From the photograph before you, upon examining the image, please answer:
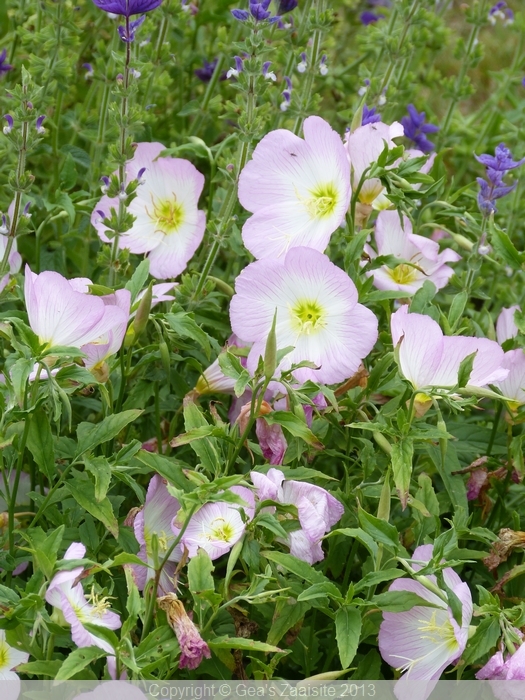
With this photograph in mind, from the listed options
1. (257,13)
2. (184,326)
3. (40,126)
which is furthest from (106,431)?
(257,13)

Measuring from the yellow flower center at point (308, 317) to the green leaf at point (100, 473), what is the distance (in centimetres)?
32

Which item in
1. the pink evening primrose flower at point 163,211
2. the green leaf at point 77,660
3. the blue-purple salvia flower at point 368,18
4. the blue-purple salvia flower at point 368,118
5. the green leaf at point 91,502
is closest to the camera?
the green leaf at point 77,660

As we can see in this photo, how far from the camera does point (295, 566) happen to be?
1.07 m

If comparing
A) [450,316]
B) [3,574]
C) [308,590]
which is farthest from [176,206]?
[308,590]

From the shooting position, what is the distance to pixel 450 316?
1313 millimetres

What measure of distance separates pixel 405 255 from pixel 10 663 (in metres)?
0.86

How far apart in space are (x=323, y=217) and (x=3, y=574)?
659 millimetres

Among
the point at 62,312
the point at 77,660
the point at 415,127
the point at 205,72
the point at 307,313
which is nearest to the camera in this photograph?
the point at 77,660

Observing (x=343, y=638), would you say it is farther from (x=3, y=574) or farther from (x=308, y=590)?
(x=3, y=574)

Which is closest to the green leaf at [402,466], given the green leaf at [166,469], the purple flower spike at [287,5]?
the green leaf at [166,469]

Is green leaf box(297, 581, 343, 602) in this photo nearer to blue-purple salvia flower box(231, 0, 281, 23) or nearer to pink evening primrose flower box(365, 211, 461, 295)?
pink evening primrose flower box(365, 211, 461, 295)

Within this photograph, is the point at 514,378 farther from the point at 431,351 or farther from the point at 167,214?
the point at 167,214

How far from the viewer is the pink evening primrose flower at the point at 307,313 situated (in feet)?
3.98

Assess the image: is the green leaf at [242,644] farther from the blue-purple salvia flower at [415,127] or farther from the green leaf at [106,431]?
the blue-purple salvia flower at [415,127]
